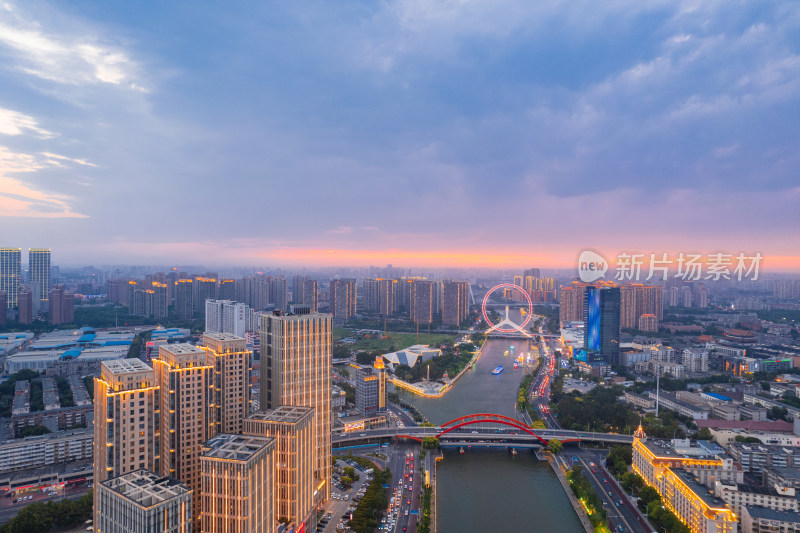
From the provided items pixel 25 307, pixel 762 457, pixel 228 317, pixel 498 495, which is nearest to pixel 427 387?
pixel 498 495

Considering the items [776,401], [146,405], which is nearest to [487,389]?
[776,401]

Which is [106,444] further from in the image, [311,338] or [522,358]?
[522,358]

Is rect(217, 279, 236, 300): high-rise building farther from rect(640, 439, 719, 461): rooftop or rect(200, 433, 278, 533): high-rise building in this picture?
rect(640, 439, 719, 461): rooftop

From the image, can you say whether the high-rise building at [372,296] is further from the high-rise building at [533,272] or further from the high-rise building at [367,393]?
the high-rise building at [367,393]

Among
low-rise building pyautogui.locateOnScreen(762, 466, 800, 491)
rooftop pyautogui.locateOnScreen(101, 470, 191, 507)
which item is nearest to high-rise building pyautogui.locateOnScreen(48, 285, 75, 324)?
rooftop pyautogui.locateOnScreen(101, 470, 191, 507)

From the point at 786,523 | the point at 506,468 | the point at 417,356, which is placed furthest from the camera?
the point at 417,356

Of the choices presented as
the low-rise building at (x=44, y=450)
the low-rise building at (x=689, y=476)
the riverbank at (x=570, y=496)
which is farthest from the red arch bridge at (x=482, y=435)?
the low-rise building at (x=44, y=450)
